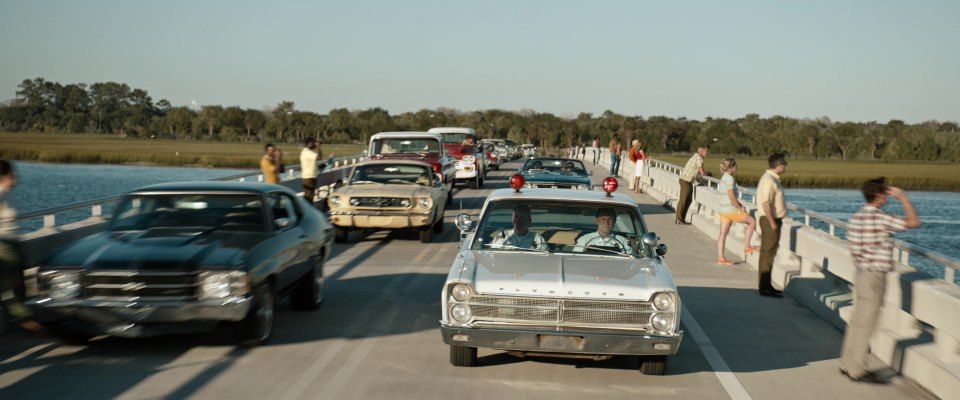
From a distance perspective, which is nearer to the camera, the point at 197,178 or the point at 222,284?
the point at 222,284

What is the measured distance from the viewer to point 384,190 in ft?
58.7

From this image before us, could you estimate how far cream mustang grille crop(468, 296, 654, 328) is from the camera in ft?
24.1

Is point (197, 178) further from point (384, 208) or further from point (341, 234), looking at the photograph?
point (384, 208)

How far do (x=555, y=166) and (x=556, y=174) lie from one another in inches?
48.2

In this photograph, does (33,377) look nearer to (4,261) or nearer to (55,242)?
(4,261)

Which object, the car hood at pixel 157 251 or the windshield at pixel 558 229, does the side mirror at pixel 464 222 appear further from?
the car hood at pixel 157 251

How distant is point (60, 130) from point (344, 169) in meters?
155

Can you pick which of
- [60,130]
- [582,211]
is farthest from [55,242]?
[60,130]

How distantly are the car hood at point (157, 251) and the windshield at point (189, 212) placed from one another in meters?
0.30

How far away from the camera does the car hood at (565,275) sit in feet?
24.1

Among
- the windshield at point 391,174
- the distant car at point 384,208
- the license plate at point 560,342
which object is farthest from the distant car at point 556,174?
the license plate at point 560,342

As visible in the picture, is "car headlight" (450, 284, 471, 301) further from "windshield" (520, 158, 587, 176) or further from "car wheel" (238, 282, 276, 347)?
"windshield" (520, 158, 587, 176)

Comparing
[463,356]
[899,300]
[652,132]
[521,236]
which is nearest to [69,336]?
[463,356]

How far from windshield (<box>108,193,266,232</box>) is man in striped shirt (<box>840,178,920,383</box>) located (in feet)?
17.3
